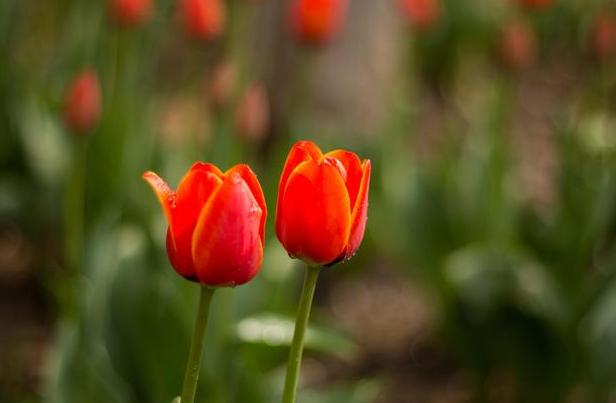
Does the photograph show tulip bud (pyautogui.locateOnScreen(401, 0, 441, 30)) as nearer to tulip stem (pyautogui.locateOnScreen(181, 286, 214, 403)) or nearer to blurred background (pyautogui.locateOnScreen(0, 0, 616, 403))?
blurred background (pyautogui.locateOnScreen(0, 0, 616, 403))

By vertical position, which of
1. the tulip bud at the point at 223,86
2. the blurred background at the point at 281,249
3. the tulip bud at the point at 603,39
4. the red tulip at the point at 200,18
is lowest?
the blurred background at the point at 281,249

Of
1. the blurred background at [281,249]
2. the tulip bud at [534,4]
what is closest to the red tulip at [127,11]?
the blurred background at [281,249]

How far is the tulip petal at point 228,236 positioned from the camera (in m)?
0.96

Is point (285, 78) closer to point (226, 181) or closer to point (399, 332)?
point (399, 332)

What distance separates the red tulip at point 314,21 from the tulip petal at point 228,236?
131 cm

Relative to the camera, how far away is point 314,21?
2.28 meters

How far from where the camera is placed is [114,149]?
2516 mm

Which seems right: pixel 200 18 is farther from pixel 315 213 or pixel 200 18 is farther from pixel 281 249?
pixel 315 213

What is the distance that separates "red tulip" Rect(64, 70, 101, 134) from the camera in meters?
1.94

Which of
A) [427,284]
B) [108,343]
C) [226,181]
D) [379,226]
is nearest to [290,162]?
[226,181]

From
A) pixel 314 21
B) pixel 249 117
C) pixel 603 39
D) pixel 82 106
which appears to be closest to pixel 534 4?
pixel 603 39

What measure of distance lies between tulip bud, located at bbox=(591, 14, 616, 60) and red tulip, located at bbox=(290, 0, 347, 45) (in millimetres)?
607

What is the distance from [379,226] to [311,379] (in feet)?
1.35

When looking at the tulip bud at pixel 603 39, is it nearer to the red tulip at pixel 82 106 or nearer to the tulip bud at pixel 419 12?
the tulip bud at pixel 419 12
